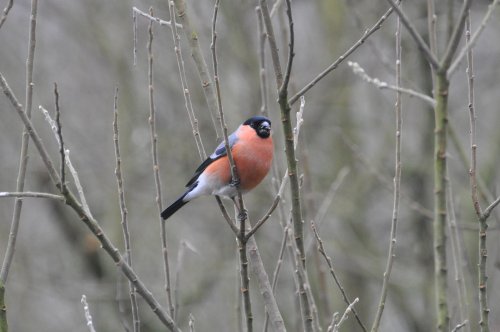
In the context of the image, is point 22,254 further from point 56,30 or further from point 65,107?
point 56,30

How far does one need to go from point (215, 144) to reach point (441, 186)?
5.68 meters

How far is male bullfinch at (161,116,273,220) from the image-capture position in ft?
12.4

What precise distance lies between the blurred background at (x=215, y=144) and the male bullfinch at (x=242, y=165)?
309 centimetres

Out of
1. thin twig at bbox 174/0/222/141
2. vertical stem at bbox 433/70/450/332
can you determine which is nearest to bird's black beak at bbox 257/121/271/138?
thin twig at bbox 174/0/222/141

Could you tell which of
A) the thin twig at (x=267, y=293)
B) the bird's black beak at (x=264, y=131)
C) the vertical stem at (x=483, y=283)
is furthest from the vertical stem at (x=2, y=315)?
the bird's black beak at (x=264, y=131)

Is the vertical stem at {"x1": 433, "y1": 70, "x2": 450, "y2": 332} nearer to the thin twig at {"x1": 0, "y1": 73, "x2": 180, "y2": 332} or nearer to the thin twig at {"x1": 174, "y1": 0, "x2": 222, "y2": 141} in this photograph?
the thin twig at {"x1": 0, "y1": 73, "x2": 180, "y2": 332}

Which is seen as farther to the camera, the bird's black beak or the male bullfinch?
the bird's black beak

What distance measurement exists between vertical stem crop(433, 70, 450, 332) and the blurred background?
209 inches

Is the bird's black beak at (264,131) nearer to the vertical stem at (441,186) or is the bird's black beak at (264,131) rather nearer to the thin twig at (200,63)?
the thin twig at (200,63)

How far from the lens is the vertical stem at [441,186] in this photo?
174cm

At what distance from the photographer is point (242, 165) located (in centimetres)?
377

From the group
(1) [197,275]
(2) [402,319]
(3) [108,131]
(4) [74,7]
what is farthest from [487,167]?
(4) [74,7]

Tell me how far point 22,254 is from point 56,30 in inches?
103

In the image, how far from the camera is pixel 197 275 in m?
7.92
